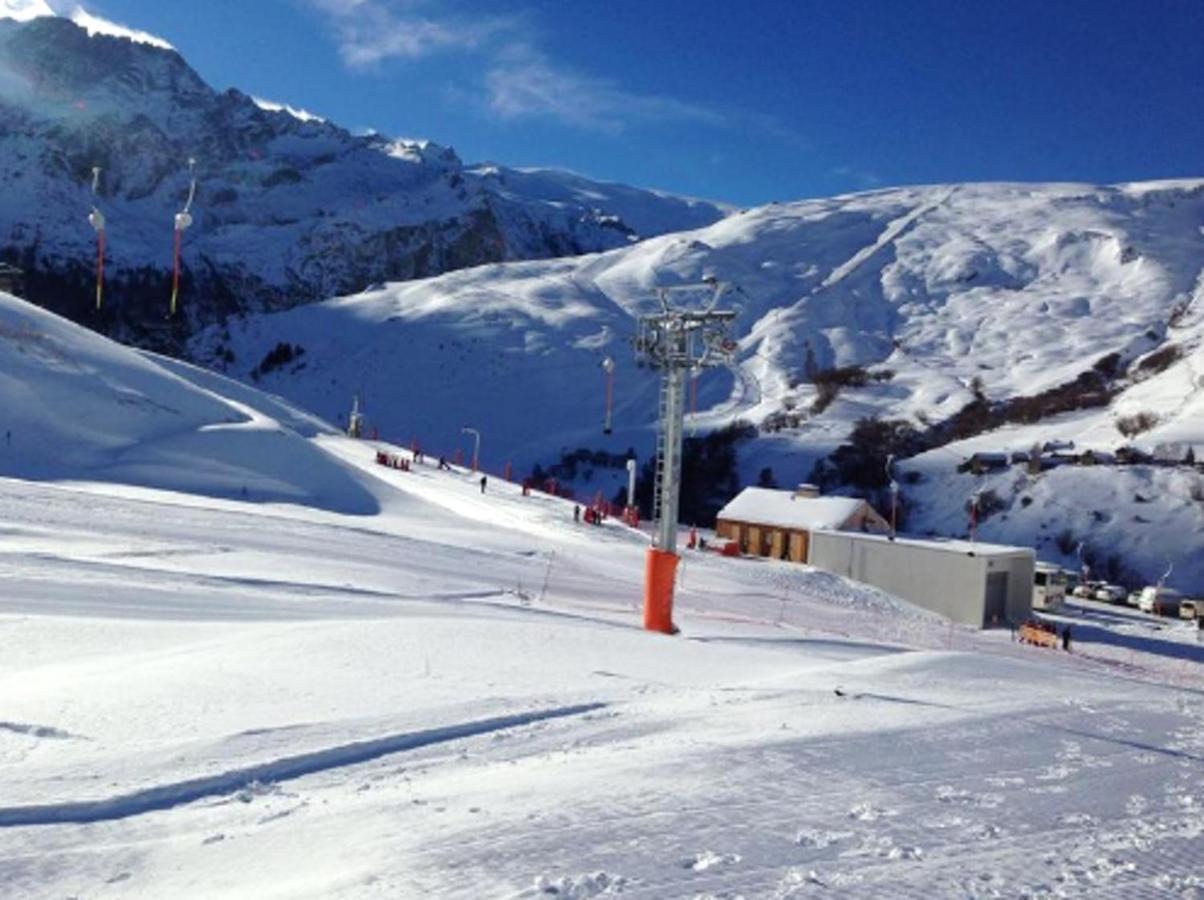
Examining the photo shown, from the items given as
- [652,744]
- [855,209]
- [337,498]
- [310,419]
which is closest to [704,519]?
[310,419]

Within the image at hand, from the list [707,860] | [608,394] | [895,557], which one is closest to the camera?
[707,860]

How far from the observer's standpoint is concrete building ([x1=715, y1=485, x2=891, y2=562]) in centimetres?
3581

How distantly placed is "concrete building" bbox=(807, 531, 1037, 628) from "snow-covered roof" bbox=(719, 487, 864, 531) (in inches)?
84.7

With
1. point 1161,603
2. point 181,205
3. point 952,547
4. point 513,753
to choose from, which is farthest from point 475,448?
point 181,205

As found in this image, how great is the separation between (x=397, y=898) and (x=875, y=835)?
2.70 meters

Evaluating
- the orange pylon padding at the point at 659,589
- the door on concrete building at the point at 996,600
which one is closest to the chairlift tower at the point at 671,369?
the orange pylon padding at the point at 659,589

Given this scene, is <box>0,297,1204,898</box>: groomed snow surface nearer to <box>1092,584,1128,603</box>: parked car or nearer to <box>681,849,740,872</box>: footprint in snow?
<box>681,849,740,872</box>: footprint in snow

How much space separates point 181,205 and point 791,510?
6041 inches

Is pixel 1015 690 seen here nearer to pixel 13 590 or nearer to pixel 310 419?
pixel 13 590

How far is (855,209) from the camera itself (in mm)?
128375

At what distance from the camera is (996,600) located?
30.9 m

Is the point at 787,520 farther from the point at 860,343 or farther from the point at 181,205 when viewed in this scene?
the point at 181,205

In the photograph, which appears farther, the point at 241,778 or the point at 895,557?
the point at 895,557

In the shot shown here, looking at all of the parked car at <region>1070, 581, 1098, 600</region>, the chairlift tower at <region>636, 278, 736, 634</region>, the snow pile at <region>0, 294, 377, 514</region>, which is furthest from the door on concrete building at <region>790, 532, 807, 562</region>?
the chairlift tower at <region>636, 278, 736, 634</region>
